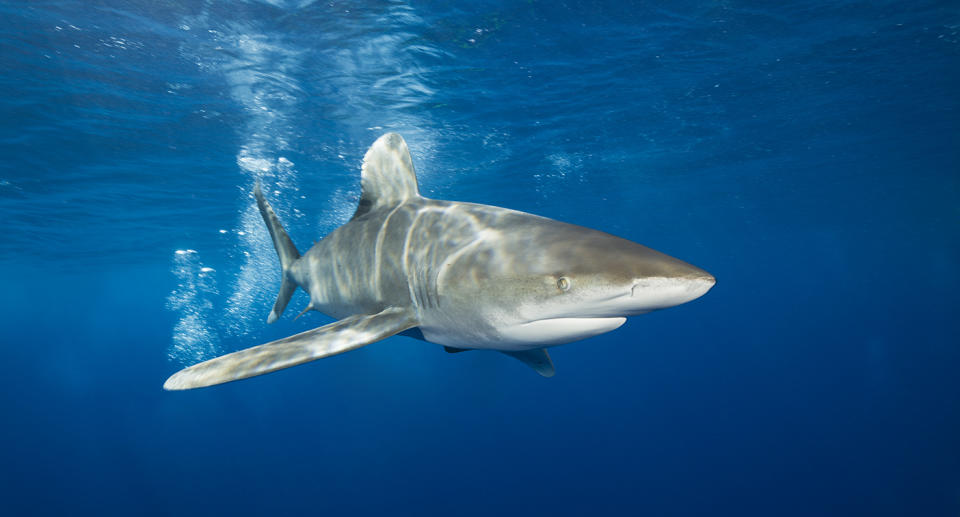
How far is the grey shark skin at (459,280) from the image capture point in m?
1.93

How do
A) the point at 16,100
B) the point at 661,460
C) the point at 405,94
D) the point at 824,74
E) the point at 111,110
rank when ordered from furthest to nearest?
the point at 661,460
the point at 824,74
the point at 405,94
the point at 111,110
the point at 16,100

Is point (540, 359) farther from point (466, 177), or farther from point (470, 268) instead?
point (466, 177)

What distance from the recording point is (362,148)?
14.8 m

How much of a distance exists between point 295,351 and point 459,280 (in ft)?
3.38

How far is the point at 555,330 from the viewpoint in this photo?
2.21 m

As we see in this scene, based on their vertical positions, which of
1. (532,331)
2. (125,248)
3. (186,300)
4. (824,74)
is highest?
(186,300)

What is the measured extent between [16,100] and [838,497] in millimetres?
34172

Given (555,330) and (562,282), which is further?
(555,330)

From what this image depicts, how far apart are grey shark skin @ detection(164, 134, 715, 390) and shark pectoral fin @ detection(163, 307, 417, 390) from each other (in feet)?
0.03

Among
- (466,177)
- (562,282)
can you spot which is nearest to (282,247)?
(562,282)

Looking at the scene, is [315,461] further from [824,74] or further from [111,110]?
[824,74]

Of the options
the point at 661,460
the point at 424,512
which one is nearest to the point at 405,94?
the point at 424,512

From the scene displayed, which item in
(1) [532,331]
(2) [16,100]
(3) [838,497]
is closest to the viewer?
(1) [532,331]

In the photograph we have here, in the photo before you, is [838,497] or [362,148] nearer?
[362,148]
